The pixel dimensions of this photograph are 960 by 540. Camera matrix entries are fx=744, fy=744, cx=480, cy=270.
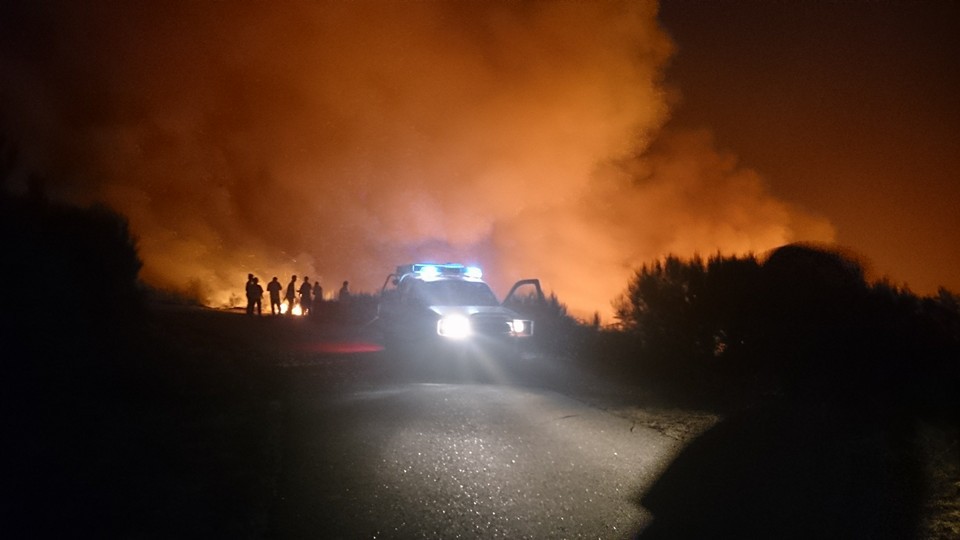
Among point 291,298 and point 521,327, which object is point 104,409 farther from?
point 291,298

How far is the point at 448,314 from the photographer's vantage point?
13203mm

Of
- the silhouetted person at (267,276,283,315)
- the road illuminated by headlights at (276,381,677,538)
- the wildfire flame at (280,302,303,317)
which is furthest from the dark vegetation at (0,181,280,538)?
the wildfire flame at (280,302,303,317)

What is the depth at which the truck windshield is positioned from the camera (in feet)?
47.1

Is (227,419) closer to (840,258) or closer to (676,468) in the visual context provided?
(676,468)

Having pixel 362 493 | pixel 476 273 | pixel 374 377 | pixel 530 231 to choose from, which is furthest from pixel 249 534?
pixel 530 231

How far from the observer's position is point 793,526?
475 centimetres

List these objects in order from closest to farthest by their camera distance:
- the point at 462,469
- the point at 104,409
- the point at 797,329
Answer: the point at 462,469
the point at 104,409
the point at 797,329

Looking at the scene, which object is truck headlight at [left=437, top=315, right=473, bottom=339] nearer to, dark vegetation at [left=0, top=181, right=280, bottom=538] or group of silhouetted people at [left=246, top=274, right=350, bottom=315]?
dark vegetation at [left=0, top=181, right=280, bottom=538]

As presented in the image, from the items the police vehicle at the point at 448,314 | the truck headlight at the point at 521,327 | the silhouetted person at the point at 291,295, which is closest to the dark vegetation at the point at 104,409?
the police vehicle at the point at 448,314

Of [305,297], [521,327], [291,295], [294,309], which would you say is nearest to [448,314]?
[521,327]

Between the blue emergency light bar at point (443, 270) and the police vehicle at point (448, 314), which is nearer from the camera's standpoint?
the police vehicle at point (448, 314)

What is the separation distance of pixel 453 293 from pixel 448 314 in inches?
61.3

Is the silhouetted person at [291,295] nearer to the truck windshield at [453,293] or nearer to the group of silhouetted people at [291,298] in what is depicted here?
the group of silhouetted people at [291,298]

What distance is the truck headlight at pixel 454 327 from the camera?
516 inches
